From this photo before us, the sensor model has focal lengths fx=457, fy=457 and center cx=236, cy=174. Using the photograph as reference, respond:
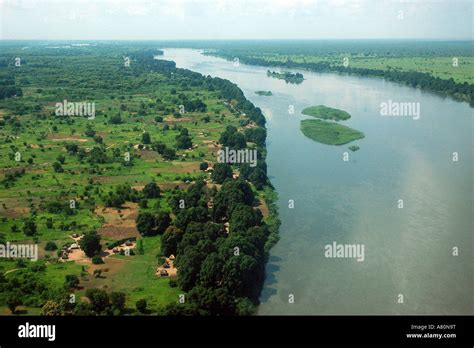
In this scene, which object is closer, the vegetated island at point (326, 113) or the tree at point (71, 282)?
the tree at point (71, 282)

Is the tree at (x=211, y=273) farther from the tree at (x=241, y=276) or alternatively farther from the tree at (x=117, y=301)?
the tree at (x=117, y=301)

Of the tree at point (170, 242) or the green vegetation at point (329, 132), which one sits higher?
the green vegetation at point (329, 132)

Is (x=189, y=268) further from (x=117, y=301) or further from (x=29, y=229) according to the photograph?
(x=29, y=229)

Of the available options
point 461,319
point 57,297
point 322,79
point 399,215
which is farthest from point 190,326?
point 322,79

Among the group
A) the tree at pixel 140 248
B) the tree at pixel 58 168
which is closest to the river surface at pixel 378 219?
the tree at pixel 140 248

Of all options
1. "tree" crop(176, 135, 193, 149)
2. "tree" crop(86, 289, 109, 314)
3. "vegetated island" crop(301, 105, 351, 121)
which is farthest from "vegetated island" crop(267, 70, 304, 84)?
"tree" crop(86, 289, 109, 314)

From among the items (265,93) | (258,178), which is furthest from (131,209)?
(265,93)

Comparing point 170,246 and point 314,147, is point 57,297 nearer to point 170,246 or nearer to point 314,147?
point 170,246
